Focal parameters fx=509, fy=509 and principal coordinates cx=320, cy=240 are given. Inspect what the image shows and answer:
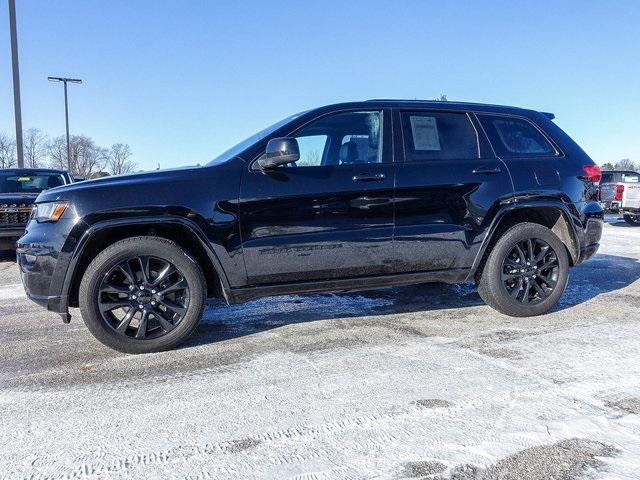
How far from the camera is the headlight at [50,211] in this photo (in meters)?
3.46

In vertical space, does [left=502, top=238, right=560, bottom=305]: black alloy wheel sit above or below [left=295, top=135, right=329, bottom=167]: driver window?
below

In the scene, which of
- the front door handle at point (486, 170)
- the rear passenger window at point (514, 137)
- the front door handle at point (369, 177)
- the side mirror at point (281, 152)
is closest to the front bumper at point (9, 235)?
the side mirror at point (281, 152)

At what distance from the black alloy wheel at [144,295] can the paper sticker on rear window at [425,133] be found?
220 cm

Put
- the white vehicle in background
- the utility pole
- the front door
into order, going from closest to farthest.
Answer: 1. the front door
2. the utility pole
3. the white vehicle in background

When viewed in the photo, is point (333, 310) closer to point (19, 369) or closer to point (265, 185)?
point (265, 185)

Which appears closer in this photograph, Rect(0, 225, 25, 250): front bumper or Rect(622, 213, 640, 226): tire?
Rect(0, 225, 25, 250): front bumper

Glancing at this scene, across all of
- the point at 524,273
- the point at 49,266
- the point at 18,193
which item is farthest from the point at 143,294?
the point at 18,193

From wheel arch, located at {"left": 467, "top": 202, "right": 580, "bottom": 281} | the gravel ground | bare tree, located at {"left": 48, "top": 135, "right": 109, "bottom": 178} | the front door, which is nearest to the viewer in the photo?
the gravel ground

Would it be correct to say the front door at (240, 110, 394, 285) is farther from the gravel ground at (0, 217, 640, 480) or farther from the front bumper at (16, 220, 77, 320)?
the front bumper at (16, 220, 77, 320)

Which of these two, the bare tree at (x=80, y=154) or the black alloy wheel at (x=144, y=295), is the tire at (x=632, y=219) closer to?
the black alloy wheel at (x=144, y=295)

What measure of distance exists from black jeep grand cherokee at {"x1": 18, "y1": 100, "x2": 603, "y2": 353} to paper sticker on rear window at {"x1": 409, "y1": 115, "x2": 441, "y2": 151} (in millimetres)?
12

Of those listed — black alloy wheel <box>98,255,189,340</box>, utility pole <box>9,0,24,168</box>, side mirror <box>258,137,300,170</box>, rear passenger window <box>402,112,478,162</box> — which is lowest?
black alloy wheel <box>98,255,189,340</box>

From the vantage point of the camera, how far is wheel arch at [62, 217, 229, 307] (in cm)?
348

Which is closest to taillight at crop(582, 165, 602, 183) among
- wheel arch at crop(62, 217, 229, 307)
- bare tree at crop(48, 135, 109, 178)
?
wheel arch at crop(62, 217, 229, 307)
